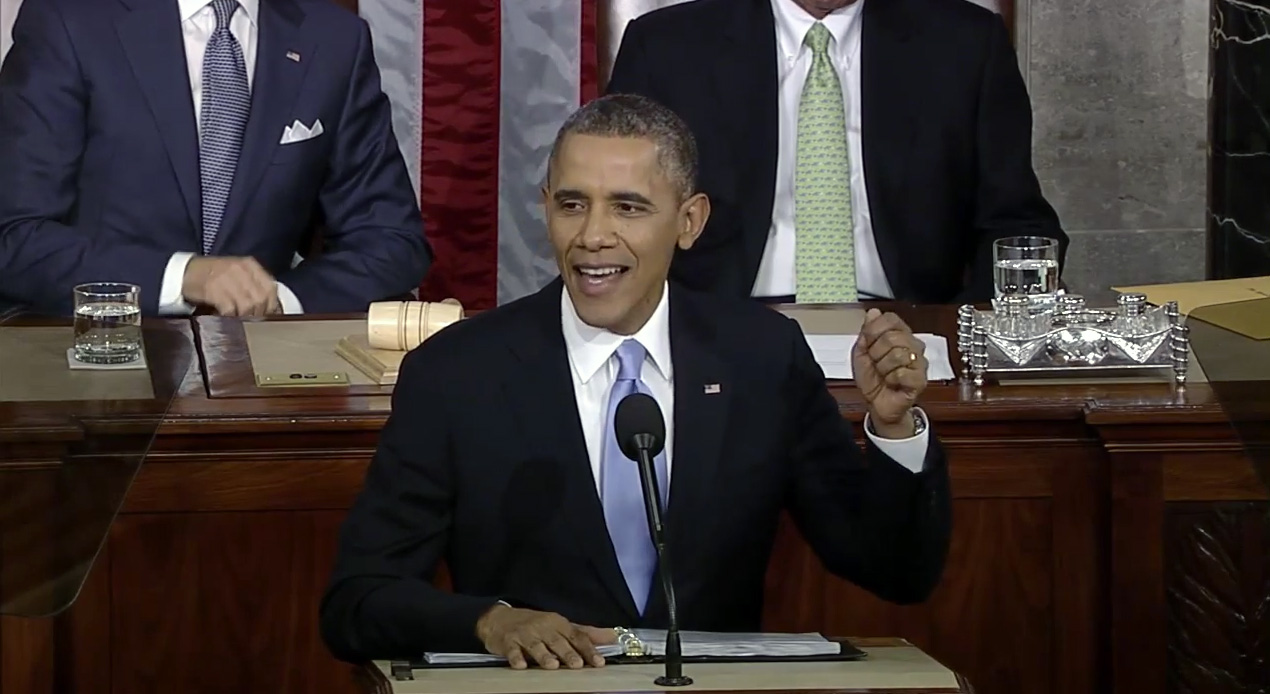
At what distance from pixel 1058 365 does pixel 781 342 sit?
2.09ft

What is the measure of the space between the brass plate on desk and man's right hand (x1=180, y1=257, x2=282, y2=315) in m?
0.63

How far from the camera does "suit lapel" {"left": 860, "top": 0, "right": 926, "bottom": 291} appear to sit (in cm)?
422

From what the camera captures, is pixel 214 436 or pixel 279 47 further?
pixel 279 47

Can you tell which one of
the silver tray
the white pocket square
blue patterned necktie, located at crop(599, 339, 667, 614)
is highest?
the white pocket square

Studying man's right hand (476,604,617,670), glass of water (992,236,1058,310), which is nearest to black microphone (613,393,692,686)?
man's right hand (476,604,617,670)

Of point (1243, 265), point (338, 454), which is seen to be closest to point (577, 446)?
point (338, 454)

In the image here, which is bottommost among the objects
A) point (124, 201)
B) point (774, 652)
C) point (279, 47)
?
point (774, 652)

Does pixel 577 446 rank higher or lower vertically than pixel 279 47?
lower

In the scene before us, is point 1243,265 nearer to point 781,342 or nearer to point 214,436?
point 781,342

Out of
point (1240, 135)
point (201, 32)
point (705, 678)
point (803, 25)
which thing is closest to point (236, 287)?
point (201, 32)

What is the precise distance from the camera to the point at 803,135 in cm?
418

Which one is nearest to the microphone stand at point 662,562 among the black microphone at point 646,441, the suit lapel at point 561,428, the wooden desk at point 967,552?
the black microphone at point 646,441

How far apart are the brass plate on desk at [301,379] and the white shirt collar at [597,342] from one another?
0.56 m

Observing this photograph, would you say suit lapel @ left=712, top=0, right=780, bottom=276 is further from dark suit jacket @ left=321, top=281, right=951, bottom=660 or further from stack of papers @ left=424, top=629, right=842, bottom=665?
stack of papers @ left=424, top=629, right=842, bottom=665
